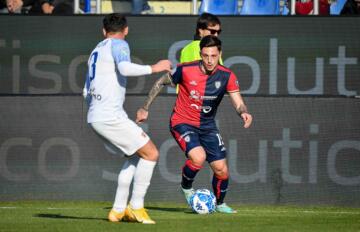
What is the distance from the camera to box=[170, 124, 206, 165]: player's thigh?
39.0ft

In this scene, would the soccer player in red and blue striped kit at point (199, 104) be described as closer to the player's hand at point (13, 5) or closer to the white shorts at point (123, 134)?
the white shorts at point (123, 134)

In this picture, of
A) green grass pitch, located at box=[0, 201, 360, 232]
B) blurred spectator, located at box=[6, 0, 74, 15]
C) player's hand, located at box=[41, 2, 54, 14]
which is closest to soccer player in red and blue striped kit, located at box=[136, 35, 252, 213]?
green grass pitch, located at box=[0, 201, 360, 232]

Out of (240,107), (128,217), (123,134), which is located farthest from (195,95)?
(128,217)

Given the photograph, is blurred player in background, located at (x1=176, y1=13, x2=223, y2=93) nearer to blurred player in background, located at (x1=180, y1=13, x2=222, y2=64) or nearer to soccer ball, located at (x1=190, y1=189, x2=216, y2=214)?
blurred player in background, located at (x1=180, y1=13, x2=222, y2=64)

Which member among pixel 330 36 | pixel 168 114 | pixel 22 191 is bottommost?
pixel 22 191

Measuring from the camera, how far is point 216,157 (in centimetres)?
1210

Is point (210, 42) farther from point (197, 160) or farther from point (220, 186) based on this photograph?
point (220, 186)

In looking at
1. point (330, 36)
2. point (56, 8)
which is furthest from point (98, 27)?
point (330, 36)

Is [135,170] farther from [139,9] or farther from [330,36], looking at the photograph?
[139,9]

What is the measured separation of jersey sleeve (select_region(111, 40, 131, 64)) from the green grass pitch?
5.34ft

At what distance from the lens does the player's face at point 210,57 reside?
38.3 ft

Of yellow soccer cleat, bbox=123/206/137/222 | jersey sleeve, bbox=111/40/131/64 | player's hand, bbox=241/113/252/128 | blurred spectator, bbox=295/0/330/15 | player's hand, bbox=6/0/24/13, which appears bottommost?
yellow soccer cleat, bbox=123/206/137/222

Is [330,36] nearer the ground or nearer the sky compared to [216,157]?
nearer the sky

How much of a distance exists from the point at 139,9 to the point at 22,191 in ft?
13.2
